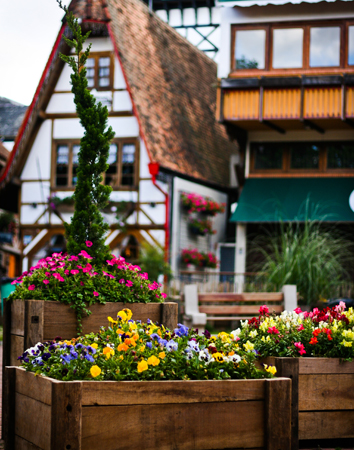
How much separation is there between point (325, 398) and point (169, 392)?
5.11 ft

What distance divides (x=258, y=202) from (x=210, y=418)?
16625 mm

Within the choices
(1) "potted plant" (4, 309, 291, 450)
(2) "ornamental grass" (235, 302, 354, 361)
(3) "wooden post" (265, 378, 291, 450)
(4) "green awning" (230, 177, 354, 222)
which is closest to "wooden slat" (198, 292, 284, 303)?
(2) "ornamental grass" (235, 302, 354, 361)

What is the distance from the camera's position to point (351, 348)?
5.03 meters

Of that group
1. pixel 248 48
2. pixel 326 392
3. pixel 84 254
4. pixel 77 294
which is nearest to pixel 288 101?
pixel 248 48

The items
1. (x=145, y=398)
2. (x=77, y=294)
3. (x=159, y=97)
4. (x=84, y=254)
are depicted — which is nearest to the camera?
(x=145, y=398)

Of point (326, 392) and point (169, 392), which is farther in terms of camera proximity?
point (326, 392)

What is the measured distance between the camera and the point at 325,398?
4.93 meters

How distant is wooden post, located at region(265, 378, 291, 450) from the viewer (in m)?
3.87

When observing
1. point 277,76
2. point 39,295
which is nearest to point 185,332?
point 39,295

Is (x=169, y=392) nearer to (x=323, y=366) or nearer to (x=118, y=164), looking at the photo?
(x=323, y=366)

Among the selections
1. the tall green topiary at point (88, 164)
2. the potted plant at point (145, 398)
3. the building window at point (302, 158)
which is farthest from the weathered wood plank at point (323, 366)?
the building window at point (302, 158)

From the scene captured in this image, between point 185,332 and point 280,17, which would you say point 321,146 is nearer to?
point 280,17

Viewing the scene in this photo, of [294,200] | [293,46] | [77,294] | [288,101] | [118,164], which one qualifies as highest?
[293,46]

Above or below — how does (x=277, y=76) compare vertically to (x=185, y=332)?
above
